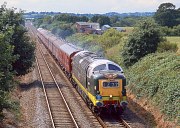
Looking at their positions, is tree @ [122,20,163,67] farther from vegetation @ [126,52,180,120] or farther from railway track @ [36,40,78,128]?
railway track @ [36,40,78,128]

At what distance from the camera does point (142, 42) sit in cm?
3731

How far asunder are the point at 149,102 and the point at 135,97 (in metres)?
3.10

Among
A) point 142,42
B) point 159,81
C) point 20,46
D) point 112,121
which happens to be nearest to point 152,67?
point 159,81

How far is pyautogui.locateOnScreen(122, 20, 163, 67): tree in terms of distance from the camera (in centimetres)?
3734

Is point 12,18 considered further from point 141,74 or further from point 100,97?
point 100,97

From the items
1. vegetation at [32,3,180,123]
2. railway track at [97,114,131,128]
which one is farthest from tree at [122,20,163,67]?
railway track at [97,114,131,128]

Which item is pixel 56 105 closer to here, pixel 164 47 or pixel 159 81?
pixel 159 81

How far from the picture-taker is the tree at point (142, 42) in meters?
37.3

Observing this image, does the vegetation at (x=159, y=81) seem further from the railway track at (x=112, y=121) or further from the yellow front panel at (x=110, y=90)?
the yellow front panel at (x=110, y=90)

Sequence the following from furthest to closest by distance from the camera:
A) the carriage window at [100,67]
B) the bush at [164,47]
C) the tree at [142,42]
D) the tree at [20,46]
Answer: the tree at [142,42] < the bush at [164,47] < the tree at [20,46] < the carriage window at [100,67]

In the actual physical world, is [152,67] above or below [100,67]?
below

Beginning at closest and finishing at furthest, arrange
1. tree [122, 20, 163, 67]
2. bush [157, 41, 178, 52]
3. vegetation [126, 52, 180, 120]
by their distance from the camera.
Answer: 1. vegetation [126, 52, 180, 120]
2. bush [157, 41, 178, 52]
3. tree [122, 20, 163, 67]

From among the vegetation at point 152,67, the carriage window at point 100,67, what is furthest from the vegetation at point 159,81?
the carriage window at point 100,67

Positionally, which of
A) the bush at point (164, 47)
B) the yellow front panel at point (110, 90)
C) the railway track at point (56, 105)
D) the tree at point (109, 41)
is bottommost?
the railway track at point (56, 105)
